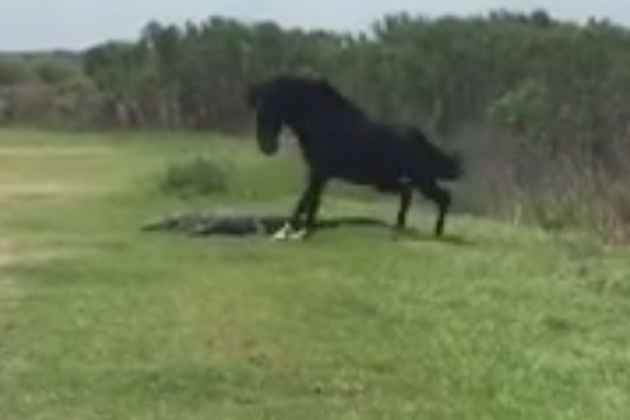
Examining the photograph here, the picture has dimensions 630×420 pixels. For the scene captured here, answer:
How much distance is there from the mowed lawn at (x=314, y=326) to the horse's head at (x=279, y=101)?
1241 mm

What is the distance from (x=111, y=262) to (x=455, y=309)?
4.76m

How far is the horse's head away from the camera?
19750mm

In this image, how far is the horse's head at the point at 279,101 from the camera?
19750 millimetres

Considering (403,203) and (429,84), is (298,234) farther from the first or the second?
(429,84)

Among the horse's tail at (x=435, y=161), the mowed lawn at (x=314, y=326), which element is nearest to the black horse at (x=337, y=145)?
the horse's tail at (x=435, y=161)

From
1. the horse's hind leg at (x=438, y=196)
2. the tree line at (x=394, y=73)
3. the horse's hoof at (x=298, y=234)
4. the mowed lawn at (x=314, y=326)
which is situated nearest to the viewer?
the mowed lawn at (x=314, y=326)

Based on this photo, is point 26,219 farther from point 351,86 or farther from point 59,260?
point 351,86

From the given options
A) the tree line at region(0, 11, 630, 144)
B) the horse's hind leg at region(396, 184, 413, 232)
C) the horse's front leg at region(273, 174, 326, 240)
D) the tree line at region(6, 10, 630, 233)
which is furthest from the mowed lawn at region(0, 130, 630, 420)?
the tree line at region(0, 11, 630, 144)

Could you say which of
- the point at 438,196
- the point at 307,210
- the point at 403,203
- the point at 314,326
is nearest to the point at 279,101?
the point at 307,210

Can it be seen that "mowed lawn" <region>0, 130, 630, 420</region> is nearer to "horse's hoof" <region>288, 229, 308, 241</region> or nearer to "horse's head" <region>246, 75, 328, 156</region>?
"horse's hoof" <region>288, 229, 308, 241</region>

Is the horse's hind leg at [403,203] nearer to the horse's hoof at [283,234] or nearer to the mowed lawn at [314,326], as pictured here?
the mowed lawn at [314,326]

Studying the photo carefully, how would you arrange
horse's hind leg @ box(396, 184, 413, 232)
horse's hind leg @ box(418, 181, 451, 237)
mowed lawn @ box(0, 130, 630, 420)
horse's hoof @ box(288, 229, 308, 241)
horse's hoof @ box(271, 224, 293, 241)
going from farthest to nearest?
horse's hind leg @ box(396, 184, 413, 232), horse's hind leg @ box(418, 181, 451, 237), horse's hoof @ box(271, 224, 293, 241), horse's hoof @ box(288, 229, 308, 241), mowed lawn @ box(0, 130, 630, 420)

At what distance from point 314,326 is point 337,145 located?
24.8 feet

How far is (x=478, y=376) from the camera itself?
10453mm
